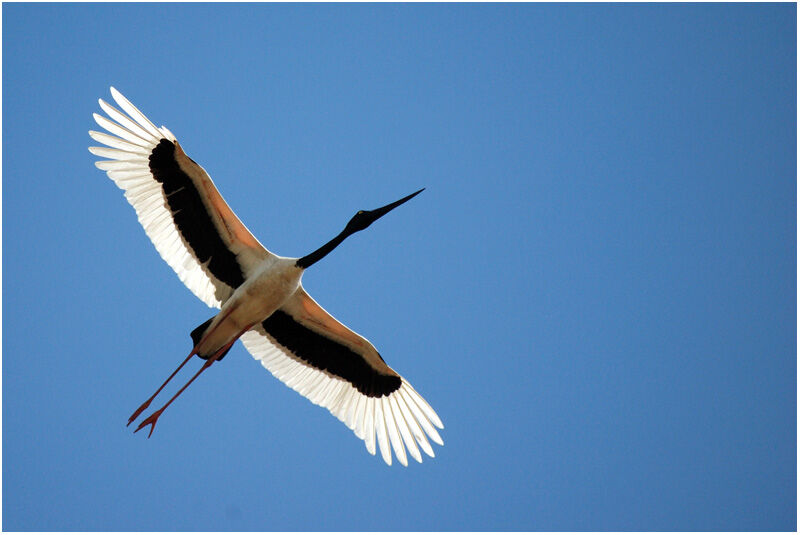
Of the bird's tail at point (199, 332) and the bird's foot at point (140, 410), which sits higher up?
the bird's tail at point (199, 332)

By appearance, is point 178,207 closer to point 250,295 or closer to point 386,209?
point 250,295

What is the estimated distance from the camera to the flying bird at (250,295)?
637 inches

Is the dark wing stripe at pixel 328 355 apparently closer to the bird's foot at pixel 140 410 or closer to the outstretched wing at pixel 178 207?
the outstretched wing at pixel 178 207

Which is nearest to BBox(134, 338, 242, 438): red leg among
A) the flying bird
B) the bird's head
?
the flying bird

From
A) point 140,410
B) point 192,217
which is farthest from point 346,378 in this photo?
point 192,217

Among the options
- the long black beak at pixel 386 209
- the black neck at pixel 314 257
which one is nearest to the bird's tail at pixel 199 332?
the black neck at pixel 314 257

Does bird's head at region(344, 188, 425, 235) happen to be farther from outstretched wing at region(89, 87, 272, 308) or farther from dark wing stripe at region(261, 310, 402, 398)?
dark wing stripe at region(261, 310, 402, 398)

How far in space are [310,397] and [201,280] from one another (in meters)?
2.52

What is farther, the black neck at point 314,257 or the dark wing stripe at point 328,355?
the dark wing stripe at point 328,355

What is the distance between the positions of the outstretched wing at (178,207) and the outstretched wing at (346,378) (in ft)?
3.62

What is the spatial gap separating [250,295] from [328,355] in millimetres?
1997

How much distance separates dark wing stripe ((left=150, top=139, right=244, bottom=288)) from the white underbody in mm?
429

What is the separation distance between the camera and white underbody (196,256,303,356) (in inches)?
635

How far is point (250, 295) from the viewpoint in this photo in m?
16.1
